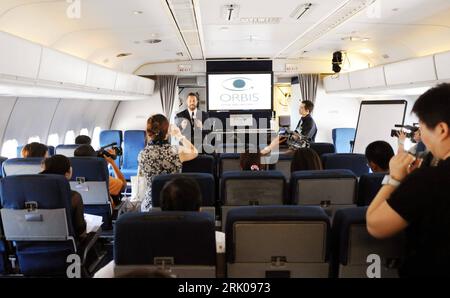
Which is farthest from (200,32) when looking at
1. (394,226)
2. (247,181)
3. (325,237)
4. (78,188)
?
(394,226)

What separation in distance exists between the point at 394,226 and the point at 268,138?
9.47m

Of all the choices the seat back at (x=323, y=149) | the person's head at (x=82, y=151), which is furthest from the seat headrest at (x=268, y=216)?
the seat back at (x=323, y=149)

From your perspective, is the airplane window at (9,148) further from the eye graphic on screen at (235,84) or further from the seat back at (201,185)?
the eye graphic on screen at (235,84)

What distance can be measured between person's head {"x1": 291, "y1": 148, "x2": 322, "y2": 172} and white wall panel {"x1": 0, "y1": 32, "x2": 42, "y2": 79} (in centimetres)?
291

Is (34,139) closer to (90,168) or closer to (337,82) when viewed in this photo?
(90,168)

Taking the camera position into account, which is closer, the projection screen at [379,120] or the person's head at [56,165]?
the person's head at [56,165]

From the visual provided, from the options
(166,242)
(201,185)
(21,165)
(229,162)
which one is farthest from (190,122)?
(166,242)

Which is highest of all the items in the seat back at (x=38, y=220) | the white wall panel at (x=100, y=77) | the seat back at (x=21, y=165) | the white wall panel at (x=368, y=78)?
the white wall panel at (x=368, y=78)

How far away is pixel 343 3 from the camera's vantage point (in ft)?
16.5

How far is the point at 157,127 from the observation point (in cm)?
410

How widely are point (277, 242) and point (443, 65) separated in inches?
189

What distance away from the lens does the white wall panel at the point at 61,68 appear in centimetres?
467

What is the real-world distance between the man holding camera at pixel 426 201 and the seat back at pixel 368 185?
6.22ft
